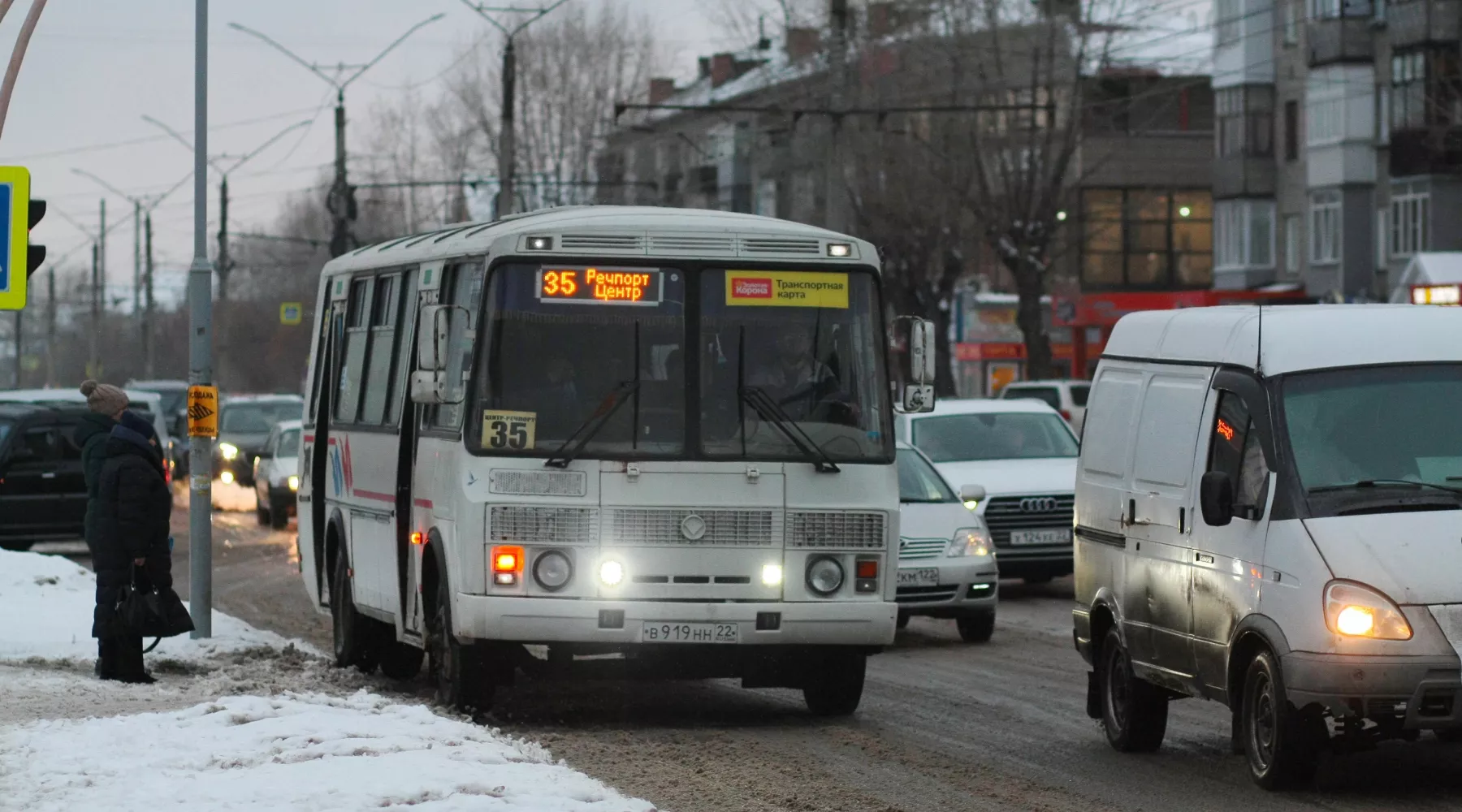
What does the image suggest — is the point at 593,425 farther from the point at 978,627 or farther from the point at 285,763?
the point at 978,627

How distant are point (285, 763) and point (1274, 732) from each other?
3.78 m

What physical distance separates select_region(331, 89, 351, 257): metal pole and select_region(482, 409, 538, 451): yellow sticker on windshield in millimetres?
35842

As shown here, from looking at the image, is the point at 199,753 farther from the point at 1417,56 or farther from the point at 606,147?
the point at 606,147

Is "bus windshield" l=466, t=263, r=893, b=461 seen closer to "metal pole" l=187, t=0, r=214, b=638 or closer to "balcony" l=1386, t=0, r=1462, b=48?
"metal pole" l=187, t=0, r=214, b=638

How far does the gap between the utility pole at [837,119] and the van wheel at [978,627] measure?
75.2 ft

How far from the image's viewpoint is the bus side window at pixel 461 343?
12.2m

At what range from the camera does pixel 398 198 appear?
92312mm

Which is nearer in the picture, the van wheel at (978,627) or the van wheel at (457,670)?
the van wheel at (457,670)

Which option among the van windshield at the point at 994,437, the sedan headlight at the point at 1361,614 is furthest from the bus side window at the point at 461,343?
the van windshield at the point at 994,437

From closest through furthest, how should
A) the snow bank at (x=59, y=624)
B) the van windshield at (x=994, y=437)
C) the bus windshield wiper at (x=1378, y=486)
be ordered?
the bus windshield wiper at (x=1378, y=486)
the snow bank at (x=59, y=624)
the van windshield at (x=994, y=437)

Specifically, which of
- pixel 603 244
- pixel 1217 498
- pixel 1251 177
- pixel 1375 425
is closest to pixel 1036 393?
pixel 1251 177

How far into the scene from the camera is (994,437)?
76.5 feet

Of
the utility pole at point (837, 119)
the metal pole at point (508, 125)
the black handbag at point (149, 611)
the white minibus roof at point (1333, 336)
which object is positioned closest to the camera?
the white minibus roof at point (1333, 336)

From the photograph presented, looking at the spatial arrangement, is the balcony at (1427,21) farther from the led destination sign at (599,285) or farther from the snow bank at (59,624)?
the led destination sign at (599,285)
